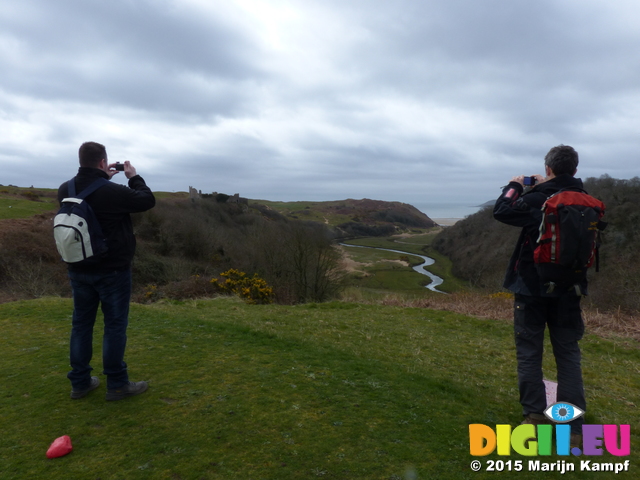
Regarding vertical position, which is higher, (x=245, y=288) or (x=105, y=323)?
(x=105, y=323)

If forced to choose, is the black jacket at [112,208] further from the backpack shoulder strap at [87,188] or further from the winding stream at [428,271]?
the winding stream at [428,271]

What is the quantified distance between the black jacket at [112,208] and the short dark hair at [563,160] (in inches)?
158

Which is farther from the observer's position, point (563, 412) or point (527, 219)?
point (527, 219)

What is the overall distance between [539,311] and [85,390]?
4520 millimetres

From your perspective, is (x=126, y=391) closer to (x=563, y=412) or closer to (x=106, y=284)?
(x=106, y=284)

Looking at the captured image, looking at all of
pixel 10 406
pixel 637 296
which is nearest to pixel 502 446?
pixel 10 406

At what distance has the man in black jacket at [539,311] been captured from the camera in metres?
3.68

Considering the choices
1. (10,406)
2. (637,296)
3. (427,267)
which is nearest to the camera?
(10,406)

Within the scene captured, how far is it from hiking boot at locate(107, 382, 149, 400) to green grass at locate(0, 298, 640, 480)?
0.10m

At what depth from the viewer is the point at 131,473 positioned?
9.49 feet

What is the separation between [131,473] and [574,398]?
3.72m

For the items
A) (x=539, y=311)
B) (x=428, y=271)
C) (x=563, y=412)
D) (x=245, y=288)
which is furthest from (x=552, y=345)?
(x=428, y=271)

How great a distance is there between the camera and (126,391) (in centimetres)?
411

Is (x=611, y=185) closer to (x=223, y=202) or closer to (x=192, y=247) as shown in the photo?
(x=192, y=247)
